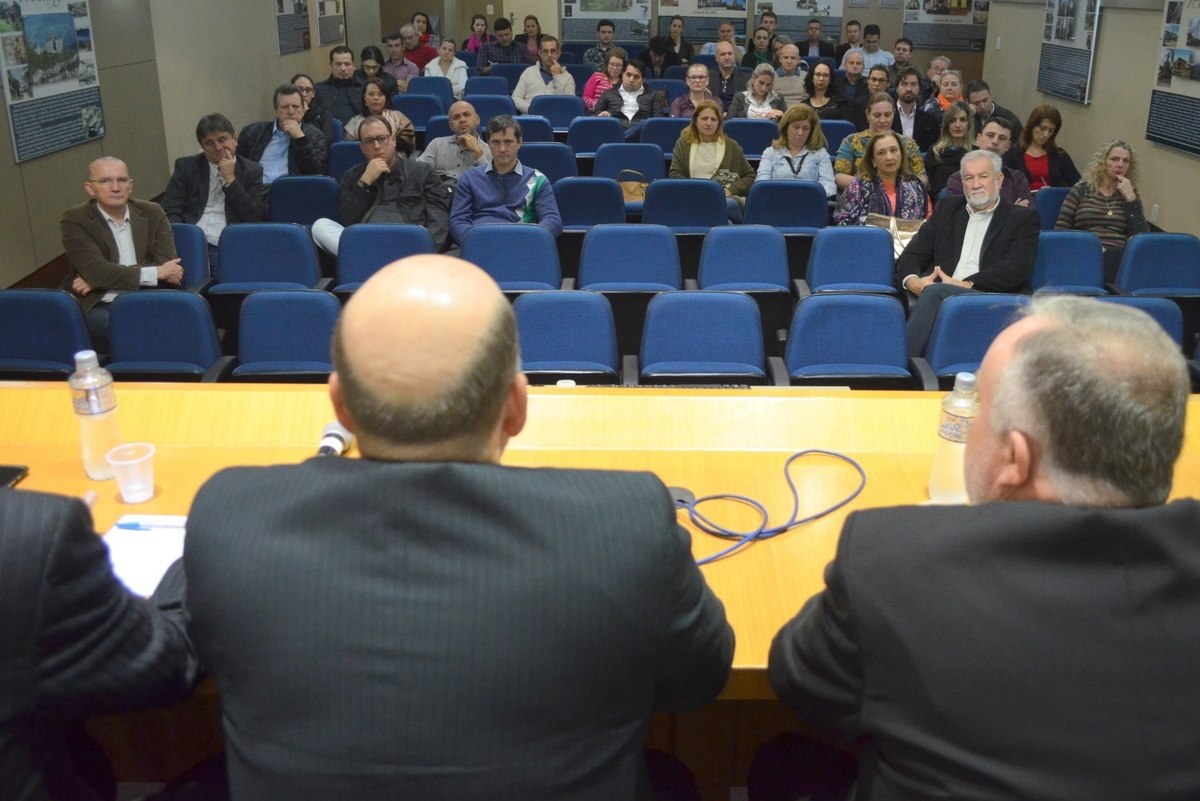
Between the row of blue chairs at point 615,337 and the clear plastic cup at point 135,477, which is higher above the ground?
the clear plastic cup at point 135,477

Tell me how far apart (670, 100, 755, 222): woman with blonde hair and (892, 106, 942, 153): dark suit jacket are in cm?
228

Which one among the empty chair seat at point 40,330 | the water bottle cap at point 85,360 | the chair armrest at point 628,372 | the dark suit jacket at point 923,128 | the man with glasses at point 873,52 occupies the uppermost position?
the man with glasses at point 873,52

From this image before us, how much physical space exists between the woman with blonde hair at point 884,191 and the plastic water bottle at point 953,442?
367 centimetres

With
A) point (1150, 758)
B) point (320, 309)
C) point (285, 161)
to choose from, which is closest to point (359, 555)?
point (1150, 758)

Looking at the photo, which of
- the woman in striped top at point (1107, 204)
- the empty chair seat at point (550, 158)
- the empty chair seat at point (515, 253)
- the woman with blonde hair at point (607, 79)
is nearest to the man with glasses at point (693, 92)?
the woman with blonde hair at point (607, 79)

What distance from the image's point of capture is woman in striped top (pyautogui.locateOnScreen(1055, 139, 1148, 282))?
545 cm

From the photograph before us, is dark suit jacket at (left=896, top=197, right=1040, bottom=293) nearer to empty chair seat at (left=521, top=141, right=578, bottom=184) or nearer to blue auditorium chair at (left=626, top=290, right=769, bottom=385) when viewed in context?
blue auditorium chair at (left=626, top=290, right=769, bottom=385)

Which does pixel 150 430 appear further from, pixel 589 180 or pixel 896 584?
pixel 589 180

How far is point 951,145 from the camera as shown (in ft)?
21.5

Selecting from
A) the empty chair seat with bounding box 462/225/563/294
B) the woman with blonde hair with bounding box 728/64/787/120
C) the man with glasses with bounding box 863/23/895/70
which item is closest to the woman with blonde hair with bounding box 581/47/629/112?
the woman with blonde hair with bounding box 728/64/787/120

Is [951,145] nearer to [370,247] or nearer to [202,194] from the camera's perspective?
[370,247]

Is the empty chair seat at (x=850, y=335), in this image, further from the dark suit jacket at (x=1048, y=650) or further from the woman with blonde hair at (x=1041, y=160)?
the woman with blonde hair at (x=1041, y=160)

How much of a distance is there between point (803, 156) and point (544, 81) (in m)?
4.32

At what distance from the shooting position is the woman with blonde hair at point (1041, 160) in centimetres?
658
